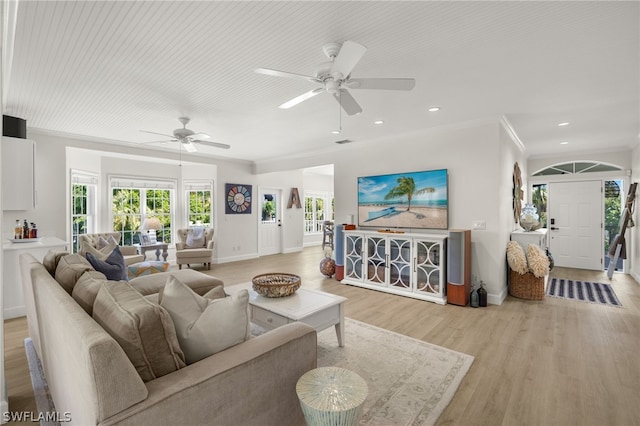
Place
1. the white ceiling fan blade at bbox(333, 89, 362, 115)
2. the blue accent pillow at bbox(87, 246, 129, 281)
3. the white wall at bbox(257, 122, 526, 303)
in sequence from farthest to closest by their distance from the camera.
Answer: the white wall at bbox(257, 122, 526, 303), the blue accent pillow at bbox(87, 246, 129, 281), the white ceiling fan blade at bbox(333, 89, 362, 115)

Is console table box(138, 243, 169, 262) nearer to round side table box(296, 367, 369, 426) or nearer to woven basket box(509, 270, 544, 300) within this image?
round side table box(296, 367, 369, 426)

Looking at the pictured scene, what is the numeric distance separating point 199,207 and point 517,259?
6459 mm

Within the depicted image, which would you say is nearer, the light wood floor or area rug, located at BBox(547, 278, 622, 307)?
the light wood floor

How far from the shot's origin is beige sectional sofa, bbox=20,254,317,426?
93 cm

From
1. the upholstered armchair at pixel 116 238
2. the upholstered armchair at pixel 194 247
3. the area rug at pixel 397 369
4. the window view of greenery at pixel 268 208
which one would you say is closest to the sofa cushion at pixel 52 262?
the area rug at pixel 397 369

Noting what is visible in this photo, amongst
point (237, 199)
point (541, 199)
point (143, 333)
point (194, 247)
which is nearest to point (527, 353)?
point (143, 333)

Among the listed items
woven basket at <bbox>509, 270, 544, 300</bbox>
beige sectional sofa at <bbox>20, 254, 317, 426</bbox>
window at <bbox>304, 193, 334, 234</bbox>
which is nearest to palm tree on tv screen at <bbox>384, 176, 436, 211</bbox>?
woven basket at <bbox>509, 270, 544, 300</bbox>

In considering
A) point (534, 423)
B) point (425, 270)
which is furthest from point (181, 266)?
point (534, 423)

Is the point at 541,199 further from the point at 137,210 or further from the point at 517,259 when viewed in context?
the point at 137,210

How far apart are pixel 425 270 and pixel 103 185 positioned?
20.5 feet

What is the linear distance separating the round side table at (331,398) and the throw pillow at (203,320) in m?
0.37

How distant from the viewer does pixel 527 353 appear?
2.67 metres

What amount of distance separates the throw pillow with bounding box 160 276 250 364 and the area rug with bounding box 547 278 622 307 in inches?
189

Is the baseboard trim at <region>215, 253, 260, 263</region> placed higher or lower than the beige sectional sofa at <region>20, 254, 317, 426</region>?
lower
